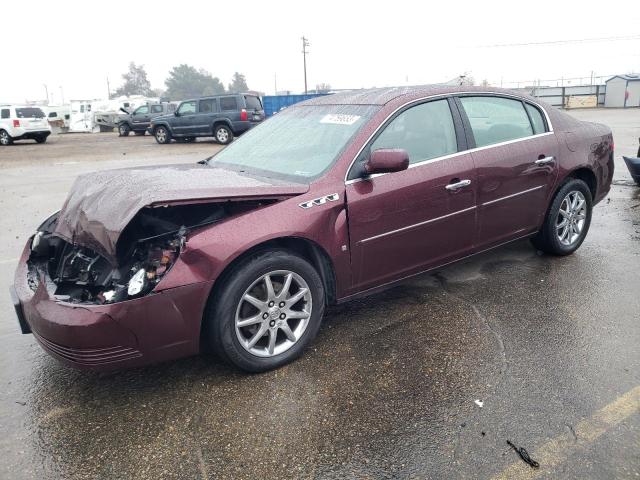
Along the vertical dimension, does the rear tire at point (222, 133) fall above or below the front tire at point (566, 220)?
above

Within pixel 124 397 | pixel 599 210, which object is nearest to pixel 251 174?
pixel 124 397

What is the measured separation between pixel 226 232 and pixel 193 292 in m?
0.37

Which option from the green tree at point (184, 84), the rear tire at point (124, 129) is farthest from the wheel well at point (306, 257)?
the green tree at point (184, 84)

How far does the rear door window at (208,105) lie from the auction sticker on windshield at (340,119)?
16.5 metres

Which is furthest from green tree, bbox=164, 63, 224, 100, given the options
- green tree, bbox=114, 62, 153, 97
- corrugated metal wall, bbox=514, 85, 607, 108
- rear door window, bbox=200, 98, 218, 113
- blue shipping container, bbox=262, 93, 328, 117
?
rear door window, bbox=200, 98, 218, 113

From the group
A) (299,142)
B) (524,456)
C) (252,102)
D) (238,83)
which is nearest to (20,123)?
(252,102)

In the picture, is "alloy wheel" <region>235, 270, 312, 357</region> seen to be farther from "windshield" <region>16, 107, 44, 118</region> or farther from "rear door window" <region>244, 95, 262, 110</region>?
"windshield" <region>16, 107, 44, 118</region>

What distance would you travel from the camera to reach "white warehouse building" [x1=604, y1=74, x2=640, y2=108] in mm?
40219

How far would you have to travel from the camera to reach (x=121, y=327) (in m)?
2.54

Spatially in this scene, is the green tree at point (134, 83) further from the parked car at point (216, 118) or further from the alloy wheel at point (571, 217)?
the alloy wheel at point (571, 217)

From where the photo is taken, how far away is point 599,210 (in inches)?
265

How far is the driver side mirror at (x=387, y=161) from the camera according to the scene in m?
3.16

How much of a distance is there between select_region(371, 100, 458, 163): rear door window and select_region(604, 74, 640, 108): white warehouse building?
44.2 metres

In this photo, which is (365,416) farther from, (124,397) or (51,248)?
(51,248)
